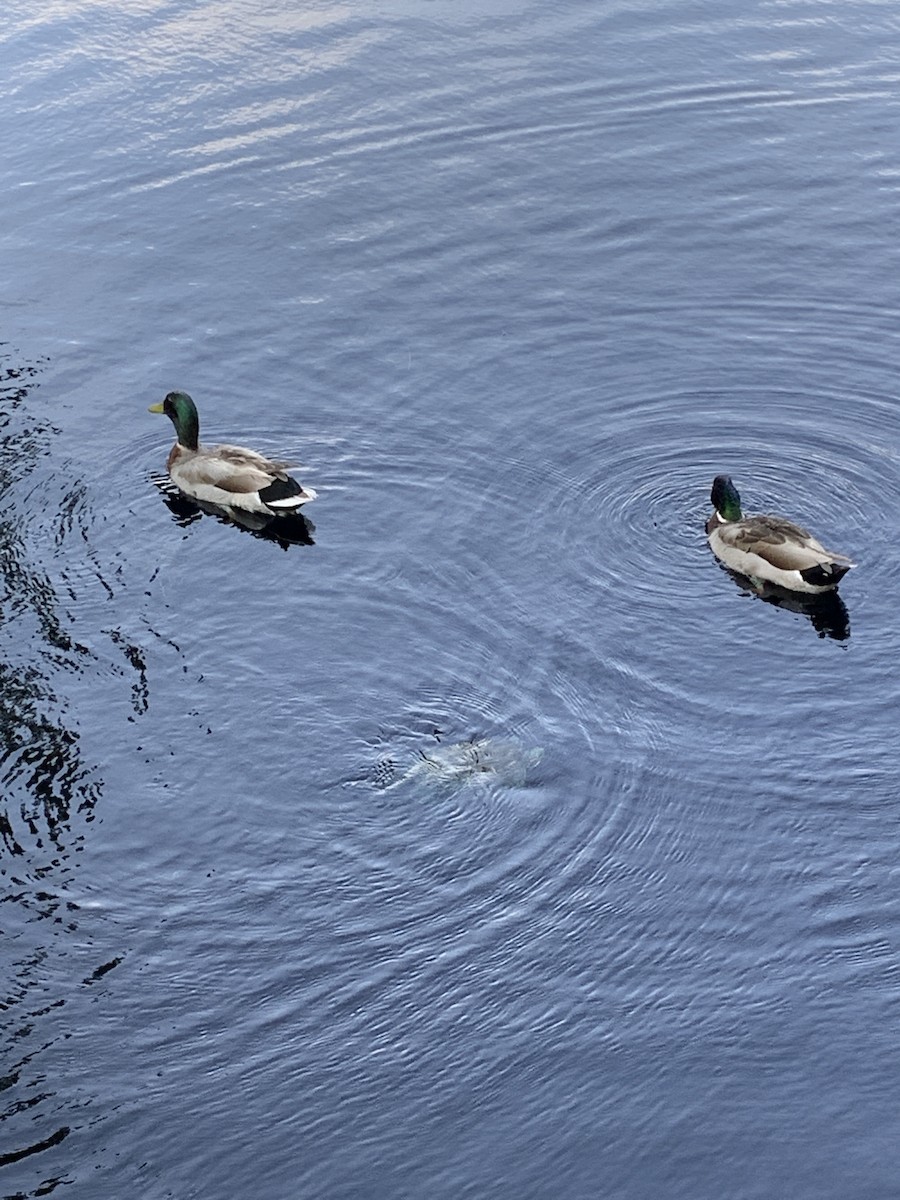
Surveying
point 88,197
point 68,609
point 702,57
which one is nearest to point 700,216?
point 702,57

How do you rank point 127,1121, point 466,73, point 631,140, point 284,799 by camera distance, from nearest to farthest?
point 127,1121 < point 284,799 < point 631,140 < point 466,73

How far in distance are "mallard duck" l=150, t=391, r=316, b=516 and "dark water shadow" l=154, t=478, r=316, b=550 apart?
0.25 feet

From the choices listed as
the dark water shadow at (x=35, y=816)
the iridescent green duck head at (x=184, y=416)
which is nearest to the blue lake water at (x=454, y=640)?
the dark water shadow at (x=35, y=816)

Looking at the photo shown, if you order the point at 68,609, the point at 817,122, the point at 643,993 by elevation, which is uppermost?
the point at 817,122

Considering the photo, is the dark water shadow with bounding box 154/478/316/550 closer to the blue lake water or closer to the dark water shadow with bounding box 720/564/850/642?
the blue lake water

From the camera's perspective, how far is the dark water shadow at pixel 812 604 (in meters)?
14.6

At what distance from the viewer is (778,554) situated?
49.0 ft

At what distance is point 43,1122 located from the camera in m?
10.5

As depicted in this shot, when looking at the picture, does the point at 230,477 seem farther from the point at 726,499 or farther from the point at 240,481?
the point at 726,499

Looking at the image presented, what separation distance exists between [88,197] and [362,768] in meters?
11.6

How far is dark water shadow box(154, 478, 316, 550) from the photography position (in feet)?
53.4

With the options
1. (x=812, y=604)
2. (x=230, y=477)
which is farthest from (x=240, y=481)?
(x=812, y=604)

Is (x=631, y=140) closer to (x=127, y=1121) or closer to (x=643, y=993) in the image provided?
(x=643, y=993)

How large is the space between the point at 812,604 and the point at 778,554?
510 millimetres
